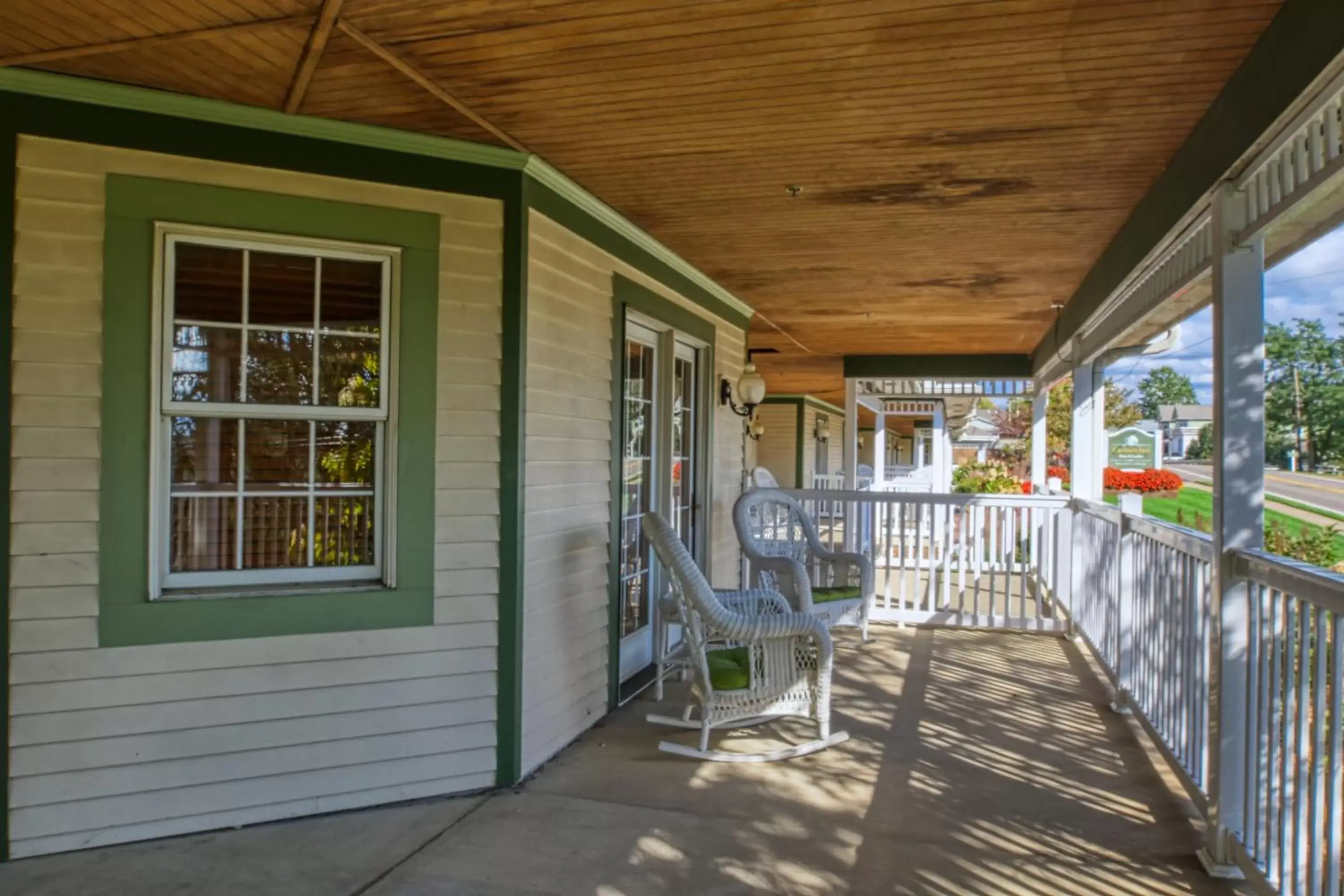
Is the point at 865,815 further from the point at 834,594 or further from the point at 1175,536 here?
the point at 834,594

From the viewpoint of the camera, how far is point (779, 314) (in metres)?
7.52

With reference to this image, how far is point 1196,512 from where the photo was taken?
4324 mm

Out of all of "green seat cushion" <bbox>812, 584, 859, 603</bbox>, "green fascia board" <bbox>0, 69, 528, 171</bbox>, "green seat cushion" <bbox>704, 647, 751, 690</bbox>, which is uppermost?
"green fascia board" <bbox>0, 69, 528, 171</bbox>

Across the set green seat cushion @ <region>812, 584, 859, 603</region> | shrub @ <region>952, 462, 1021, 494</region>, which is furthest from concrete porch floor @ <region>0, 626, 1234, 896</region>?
shrub @ <region>952, 462, 1021, 494</region>

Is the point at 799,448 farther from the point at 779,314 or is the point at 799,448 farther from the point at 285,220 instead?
the point at 285,220

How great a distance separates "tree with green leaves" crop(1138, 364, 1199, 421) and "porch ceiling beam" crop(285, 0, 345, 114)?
9.77 meters

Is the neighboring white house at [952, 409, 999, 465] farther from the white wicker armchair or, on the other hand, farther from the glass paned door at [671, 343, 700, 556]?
the glass paned door at [671, 343, 700, 556]

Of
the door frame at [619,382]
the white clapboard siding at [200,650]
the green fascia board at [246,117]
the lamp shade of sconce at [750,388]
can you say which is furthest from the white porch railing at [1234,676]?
the green fascia board at [246,117]

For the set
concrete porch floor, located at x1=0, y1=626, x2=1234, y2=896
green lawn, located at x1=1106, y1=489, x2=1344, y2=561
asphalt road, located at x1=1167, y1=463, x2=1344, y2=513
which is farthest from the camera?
green lawn, located at x1=1106, y1=489, x2=1344, y2=561


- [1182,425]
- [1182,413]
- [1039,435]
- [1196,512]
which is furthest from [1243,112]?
[1182,413]

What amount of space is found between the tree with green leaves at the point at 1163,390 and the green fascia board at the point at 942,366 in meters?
1.68

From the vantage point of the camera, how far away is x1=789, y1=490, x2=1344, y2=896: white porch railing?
2178 mm

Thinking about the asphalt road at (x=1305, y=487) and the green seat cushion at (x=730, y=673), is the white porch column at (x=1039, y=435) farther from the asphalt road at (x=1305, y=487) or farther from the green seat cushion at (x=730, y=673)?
the asphalt road at (x=1305, y=487)

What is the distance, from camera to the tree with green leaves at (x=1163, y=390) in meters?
12.7
